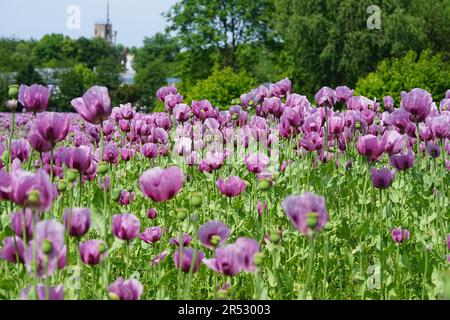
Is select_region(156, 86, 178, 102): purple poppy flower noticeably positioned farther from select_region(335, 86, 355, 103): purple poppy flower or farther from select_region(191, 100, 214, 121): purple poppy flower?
select_region(335, 86, 355, 103): purple poppy flower

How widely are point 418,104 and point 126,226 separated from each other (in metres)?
1.85

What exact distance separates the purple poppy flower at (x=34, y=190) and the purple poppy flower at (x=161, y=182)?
36 cm

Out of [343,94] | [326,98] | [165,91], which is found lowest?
[326,98]

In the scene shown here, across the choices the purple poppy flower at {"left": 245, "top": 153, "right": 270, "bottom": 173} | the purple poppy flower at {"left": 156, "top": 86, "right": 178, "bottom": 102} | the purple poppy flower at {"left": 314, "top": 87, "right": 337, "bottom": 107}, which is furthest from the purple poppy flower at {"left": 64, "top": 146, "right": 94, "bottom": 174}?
the purple poppy flower at {"left": 156, "top": 86, "right": 178, "bottom": 102}

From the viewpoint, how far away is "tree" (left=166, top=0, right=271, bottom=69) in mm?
44156

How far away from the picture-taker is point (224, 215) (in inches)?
142

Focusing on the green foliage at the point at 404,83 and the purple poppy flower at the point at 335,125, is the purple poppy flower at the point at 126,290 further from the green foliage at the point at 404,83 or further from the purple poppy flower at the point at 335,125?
the green foliage at the point at 404,83

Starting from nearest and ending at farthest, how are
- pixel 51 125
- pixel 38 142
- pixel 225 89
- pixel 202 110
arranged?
pixel 51 125 → pixel 38 142 → pixel 202 110 → pixel 225 89

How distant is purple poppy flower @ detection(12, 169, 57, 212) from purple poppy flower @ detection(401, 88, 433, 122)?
2.19 metres

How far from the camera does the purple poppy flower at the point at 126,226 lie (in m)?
2.12

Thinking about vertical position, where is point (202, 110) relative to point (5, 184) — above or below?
above

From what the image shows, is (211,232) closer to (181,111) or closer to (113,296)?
(113,296)

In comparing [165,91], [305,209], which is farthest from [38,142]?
[165,91]

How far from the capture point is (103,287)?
215 centimetres
